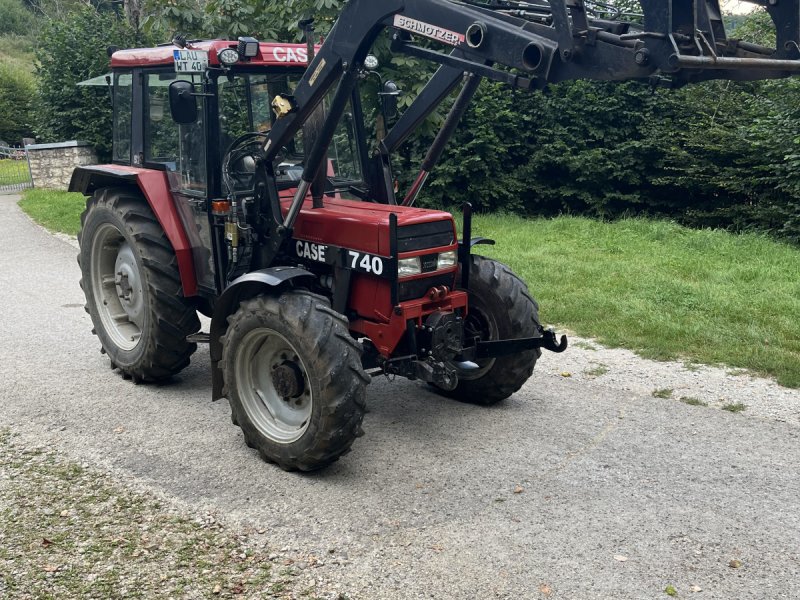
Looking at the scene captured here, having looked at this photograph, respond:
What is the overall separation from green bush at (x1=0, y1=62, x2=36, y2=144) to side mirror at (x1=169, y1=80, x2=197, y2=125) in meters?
33.1

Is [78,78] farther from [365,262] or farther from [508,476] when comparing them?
[508,476]

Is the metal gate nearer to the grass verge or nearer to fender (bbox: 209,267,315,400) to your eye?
fender (bbox: 209,267,315,400)

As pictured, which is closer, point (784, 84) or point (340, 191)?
point (340, 191)

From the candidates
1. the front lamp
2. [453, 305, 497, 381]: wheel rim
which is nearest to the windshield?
the front lamp

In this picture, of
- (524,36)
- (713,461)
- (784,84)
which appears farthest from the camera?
(784,84)

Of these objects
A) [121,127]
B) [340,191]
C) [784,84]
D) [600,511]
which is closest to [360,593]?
[600,511]

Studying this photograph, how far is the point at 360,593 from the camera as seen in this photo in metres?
3.61

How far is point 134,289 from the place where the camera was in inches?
255

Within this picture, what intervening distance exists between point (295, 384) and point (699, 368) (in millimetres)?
3480

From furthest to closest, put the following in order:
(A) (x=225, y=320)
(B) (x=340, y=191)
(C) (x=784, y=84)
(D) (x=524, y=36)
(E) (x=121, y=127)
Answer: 1. (C) (x=784, y=84)
2. (E) (x=121, y=127)
3. (B) (x=340, y=191)
4. (A) (x=225, y=320)
5. (D) (x=524, y=36)

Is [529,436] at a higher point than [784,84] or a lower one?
lower

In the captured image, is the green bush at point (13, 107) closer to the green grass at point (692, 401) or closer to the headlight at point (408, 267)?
the headlight at point (408, 267)

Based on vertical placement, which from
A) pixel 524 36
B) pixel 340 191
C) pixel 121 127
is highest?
pixel 524 36

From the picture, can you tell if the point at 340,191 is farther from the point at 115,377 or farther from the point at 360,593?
the point at 360,593
